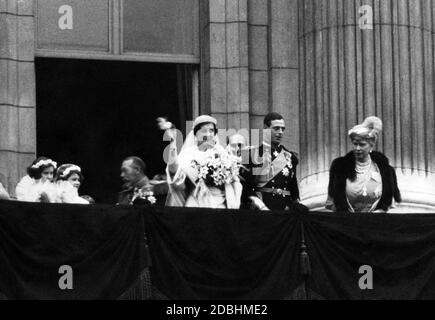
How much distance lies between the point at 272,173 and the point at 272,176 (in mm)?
55

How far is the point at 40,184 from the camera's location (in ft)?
108

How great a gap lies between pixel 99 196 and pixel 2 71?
2689 mm

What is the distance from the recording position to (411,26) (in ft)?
122

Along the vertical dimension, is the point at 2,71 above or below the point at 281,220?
above

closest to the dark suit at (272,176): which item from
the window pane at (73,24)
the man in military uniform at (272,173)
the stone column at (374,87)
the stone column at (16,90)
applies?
the man in military uniform at (272,173)

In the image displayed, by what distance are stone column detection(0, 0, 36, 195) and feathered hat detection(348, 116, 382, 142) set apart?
5.77m

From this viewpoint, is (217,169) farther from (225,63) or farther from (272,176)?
(225,63)

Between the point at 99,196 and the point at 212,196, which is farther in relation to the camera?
the point at 99,196

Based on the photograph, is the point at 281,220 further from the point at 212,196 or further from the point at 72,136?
the point at 72,136

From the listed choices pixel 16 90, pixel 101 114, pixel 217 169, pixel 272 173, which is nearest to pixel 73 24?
pixel 101 114

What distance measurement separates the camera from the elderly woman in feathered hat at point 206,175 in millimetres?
32469

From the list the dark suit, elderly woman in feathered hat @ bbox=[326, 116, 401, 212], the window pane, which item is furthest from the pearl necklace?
the window pane

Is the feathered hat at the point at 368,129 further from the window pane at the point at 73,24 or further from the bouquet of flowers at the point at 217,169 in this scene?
the window pane at the point at 73,24

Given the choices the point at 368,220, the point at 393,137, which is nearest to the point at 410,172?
the point at 393,137
